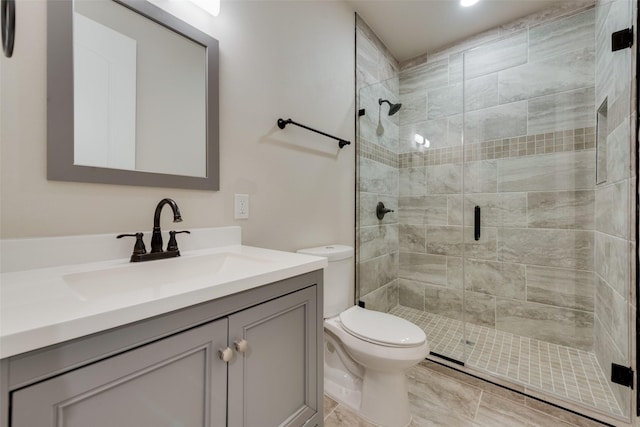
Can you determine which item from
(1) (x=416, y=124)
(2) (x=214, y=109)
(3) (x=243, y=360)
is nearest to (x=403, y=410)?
(3) (x=243, y=360)

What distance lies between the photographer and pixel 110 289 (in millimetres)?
813

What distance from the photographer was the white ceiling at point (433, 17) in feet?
6.70

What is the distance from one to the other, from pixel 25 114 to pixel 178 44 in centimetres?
59

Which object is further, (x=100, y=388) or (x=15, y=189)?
(x=15, y=189)

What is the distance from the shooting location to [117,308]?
0.49 m

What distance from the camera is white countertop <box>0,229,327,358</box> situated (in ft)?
1.42

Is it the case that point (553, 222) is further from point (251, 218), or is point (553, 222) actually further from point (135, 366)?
point (135, 366)

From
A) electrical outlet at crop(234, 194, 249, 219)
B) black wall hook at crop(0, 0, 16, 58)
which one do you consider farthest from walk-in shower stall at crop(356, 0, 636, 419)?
black wall hook at crop(0, 0, 16, 58)

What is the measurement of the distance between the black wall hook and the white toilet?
50.4 inches

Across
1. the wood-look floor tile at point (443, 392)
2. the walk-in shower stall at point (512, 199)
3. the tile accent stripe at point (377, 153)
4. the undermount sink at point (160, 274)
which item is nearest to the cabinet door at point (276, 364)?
the undermount sink at point (160, 274)

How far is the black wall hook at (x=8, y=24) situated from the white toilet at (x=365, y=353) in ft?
4.20

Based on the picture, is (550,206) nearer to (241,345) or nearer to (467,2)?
(467,2)

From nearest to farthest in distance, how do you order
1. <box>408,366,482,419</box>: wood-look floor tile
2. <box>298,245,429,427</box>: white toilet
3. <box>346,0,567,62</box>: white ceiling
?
<box>298,245,429,427</box>: white toilet → <box>408,366,482,419</box>: wood-look floor tile → <box>346,0,567,62</box>: white ceiling

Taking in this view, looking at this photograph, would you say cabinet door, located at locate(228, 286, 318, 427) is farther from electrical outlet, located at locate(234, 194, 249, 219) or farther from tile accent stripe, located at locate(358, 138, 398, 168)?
tile accent stripe, located at locate(358, 138, 398, 168)
